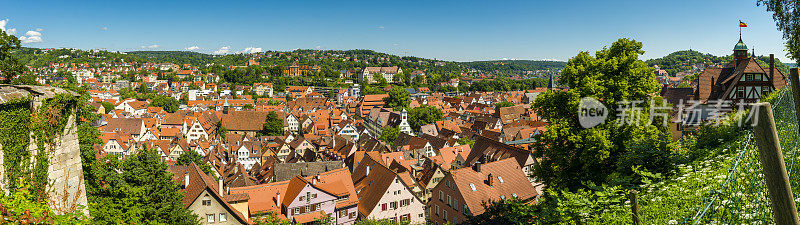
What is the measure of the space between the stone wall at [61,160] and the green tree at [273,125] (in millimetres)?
57231

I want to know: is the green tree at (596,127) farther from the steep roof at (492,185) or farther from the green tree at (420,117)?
the green tree at (420,117)

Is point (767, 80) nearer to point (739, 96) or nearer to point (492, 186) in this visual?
point (739, 96)

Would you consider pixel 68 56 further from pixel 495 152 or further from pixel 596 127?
pixel 596 127

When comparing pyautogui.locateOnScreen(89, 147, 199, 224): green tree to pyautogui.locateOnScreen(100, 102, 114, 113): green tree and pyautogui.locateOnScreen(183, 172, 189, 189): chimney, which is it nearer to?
pyautogui.locateOnScreen(183, 172, 189, 189): chimney

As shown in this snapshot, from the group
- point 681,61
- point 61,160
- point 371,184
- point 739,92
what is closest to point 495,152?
point 371,184

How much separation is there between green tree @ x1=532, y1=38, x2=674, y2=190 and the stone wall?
981 centimetres

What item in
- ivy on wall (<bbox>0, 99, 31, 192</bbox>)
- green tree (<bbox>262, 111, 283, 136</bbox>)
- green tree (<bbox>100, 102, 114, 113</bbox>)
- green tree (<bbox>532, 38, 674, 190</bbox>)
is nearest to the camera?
ivy on wall (<bbox>0, 99, 31, 192</bbox>)

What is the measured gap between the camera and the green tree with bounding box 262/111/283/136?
211 ft

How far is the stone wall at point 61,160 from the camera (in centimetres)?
715

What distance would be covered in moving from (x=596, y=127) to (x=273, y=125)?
58.9m

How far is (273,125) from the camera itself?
211 feet

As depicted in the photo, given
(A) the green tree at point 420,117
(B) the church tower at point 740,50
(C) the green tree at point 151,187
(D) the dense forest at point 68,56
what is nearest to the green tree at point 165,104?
(A) the green tree at point 420,117

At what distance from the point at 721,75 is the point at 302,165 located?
25.7 meters

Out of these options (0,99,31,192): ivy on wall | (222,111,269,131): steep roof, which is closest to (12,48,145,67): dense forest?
(222,111,269,131): steep roof
